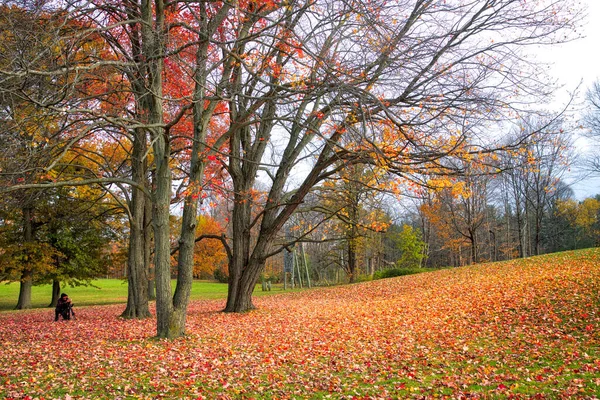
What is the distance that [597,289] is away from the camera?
10.8 metres

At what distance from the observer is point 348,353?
26.2 feet

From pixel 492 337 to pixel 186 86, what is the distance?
9972mm

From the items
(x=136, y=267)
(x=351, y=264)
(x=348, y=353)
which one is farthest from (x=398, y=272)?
(x=348, y=353)

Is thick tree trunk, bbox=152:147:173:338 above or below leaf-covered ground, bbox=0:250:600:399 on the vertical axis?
above

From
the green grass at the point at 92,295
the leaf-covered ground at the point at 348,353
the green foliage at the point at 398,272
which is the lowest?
the green grass at the point at 92,295

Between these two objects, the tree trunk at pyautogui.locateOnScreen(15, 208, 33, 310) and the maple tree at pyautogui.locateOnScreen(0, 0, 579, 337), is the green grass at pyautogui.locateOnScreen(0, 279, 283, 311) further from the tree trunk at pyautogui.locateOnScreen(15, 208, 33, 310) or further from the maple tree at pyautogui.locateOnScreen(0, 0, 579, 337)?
the maple tree at pyautogui.locateOnScreen(0, 0, 579, 337)

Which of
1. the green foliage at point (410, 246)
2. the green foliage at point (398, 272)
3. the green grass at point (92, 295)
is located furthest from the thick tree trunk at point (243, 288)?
the green foliage at point (410, 246)

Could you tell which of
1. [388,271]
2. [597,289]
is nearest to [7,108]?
[597,289]

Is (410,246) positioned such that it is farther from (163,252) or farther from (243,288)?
(163,252)

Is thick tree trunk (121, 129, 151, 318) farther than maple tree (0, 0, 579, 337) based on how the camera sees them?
Yes

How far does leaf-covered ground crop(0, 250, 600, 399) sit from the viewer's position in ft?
18.6

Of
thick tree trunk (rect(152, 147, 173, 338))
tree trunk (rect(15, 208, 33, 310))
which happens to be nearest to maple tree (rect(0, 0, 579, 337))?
thick tree trunk (rect(152, 147, 173, 338))

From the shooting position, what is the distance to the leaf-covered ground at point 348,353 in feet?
18.6

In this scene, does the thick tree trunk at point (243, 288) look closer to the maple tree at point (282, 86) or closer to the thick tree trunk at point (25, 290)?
the maple tree at point (282, 86)
